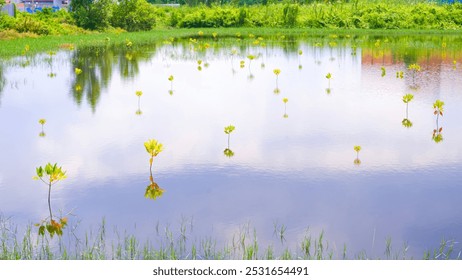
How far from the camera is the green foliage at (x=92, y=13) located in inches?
1183

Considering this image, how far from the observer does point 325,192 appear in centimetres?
541

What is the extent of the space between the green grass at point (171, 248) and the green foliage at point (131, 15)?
28564mm

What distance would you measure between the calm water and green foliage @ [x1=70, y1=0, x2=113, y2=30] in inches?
685

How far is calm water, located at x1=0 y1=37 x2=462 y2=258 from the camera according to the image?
479 cm

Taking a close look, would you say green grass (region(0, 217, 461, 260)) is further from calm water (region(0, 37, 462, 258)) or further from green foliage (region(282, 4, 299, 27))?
green foliage (region(282, 4, 299, 27))

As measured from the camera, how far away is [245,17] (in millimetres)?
38125

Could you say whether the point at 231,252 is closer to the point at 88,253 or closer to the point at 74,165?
the point at 88,253

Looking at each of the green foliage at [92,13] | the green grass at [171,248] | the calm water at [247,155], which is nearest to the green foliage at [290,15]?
the green foliage at [92,13]

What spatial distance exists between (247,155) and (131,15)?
26.6 m

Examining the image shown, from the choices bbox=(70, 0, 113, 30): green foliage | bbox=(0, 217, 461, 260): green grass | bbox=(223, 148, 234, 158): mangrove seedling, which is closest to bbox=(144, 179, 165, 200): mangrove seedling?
bbox=(0, 217, 461, 260): green grass

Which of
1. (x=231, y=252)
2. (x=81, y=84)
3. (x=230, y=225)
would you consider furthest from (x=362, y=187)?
(x=81, y=84)

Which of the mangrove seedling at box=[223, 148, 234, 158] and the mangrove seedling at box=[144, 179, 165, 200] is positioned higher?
the mangrove seedling at box=[223, 148, 234, 158]

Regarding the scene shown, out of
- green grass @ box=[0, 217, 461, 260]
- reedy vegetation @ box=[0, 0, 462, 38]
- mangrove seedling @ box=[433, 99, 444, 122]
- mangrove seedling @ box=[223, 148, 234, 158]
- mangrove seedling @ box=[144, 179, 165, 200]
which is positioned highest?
reedy vegetation @ box=[0, 0, 462, 38]

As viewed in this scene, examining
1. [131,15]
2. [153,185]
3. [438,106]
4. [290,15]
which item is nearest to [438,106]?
[438,106]
